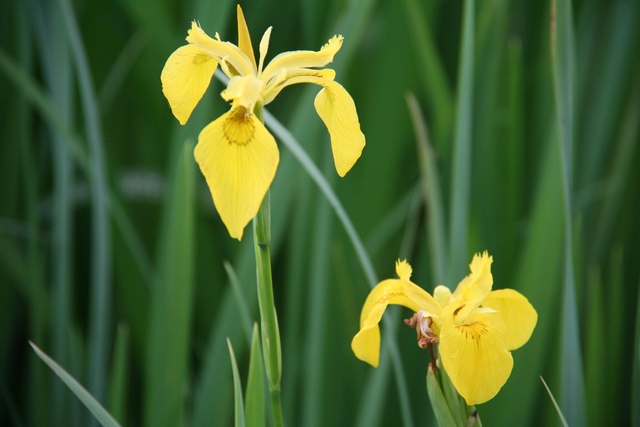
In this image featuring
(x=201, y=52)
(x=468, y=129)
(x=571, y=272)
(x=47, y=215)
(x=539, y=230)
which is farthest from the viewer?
(x=47, y=215)

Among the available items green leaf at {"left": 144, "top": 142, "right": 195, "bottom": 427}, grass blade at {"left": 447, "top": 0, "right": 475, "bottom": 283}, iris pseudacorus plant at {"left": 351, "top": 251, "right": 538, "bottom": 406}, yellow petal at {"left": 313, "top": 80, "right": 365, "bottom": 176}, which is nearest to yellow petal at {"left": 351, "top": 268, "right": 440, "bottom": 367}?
iris pseudacorus plant at {"left": 351, "top": 251, "right": 538, "bottom": 406}

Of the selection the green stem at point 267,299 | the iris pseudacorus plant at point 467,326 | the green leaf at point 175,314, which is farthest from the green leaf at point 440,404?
the green leaf at point 175,314

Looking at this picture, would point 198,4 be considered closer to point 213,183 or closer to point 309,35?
point 309,35

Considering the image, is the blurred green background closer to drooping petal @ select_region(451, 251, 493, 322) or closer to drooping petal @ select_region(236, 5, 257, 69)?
drooping petal @ select_region(451, 251, 493, 322)

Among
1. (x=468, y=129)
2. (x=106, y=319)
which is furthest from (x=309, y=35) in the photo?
(x=106, y=319)

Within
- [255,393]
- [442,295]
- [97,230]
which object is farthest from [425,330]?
[97,230]

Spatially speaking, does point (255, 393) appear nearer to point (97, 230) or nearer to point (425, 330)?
point (425, 330)

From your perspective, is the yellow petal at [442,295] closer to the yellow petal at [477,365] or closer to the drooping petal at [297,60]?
the yellow petal at [477,365]
